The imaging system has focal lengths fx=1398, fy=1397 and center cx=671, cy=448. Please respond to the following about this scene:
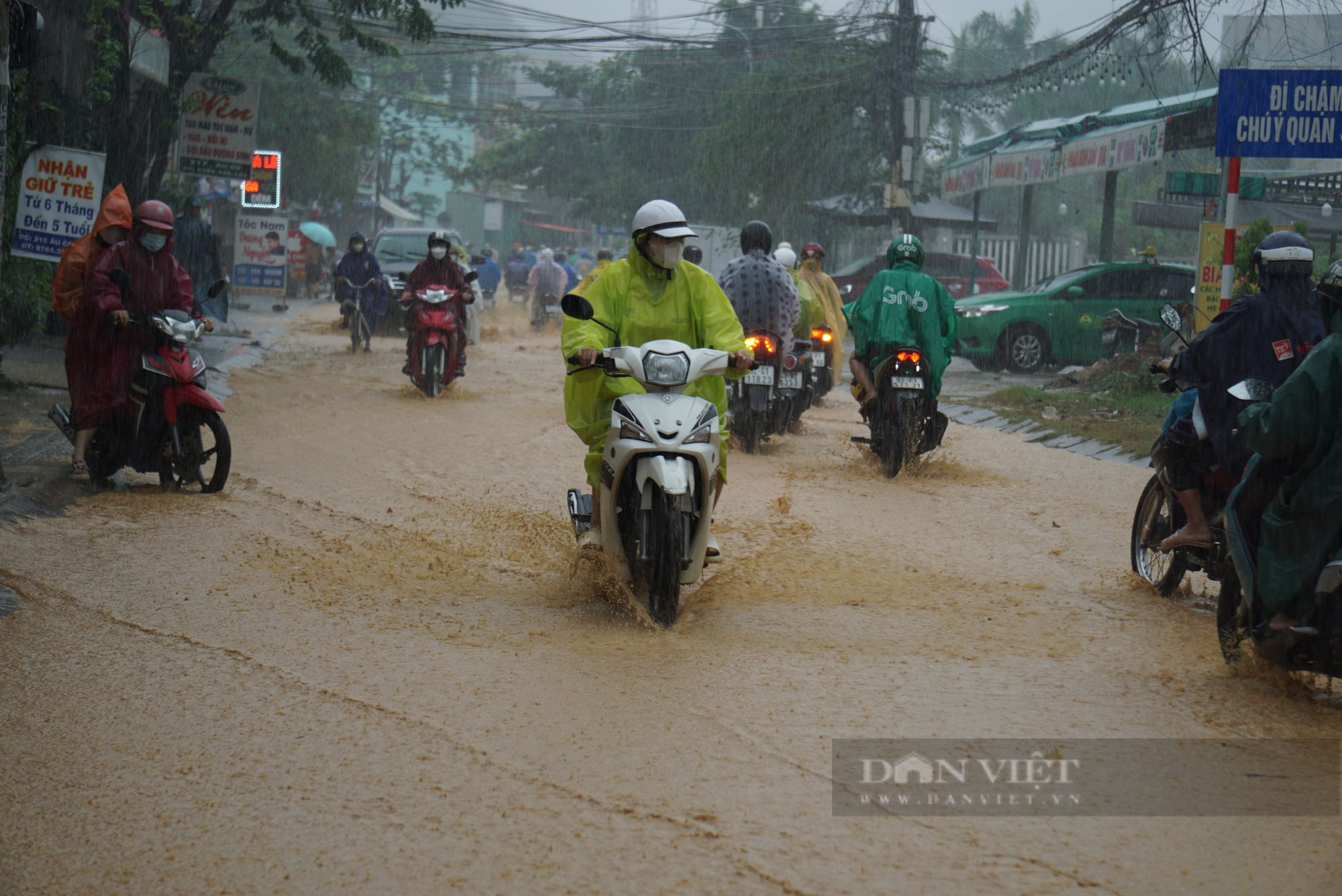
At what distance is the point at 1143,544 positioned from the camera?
6.67m

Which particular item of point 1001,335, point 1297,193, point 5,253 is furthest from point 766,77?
point 5,253

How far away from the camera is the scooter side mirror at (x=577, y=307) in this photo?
5484 millimetres

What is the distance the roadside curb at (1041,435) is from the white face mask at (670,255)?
622 cm

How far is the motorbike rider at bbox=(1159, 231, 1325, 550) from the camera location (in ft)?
18.3

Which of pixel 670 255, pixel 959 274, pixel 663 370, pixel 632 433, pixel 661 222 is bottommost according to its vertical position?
pixel 632 433

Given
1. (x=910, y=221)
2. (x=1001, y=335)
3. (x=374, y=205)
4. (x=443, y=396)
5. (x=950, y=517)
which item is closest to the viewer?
(x=950, y=517)

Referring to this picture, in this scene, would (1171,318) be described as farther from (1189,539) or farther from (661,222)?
(661,222)

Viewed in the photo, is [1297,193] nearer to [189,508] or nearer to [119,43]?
[119,43]

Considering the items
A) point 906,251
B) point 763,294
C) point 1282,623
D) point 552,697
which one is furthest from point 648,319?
point 763,294

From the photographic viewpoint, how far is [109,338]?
820 cm

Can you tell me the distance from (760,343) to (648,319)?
5.25 m

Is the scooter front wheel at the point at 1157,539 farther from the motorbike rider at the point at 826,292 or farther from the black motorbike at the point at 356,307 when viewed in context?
the black motorbike at the point at 356,307

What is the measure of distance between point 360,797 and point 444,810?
0.81 feet

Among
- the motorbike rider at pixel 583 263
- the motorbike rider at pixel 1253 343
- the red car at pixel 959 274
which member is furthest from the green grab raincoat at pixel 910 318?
the motorbike rider at pixel 583 263
